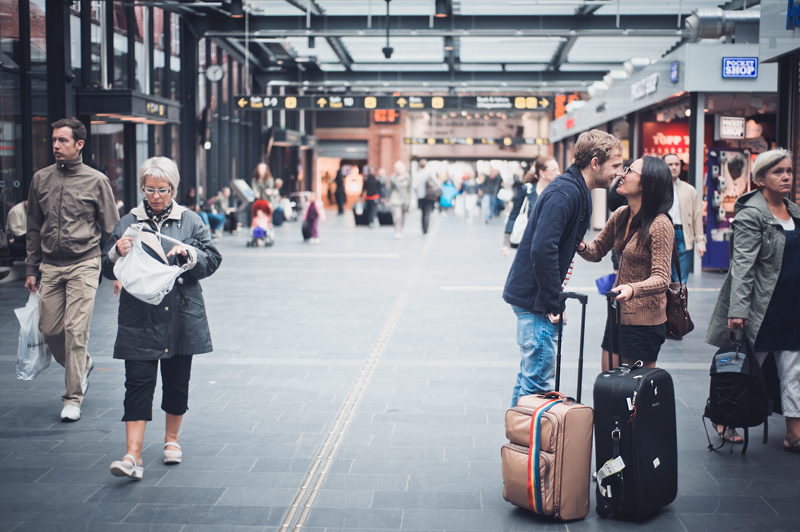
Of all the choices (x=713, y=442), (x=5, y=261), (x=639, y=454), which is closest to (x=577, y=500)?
(x=639, y=454)

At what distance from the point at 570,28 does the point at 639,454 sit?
1634cm

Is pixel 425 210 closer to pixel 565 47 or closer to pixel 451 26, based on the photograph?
pixel 451 26

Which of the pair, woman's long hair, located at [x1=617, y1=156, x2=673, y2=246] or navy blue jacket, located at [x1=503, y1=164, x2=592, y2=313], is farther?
woman's long hair, located at [x1=617, y1=156, x2=673, y2=246]

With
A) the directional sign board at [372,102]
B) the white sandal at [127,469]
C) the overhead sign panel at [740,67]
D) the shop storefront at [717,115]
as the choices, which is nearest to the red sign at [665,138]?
the shop storefront at [717,115]

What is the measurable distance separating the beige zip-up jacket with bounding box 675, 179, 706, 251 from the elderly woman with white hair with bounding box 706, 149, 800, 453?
3169mm

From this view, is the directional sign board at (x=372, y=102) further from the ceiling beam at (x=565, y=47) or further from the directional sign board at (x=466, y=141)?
the directional sign board at (x=466, y=141)

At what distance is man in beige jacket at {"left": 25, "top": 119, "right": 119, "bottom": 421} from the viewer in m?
5.08

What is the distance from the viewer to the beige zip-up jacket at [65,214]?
16.7ft

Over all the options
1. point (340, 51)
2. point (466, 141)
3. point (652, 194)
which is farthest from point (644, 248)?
point (466, 141)

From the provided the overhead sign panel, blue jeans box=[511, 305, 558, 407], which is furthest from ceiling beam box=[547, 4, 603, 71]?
blue jeans box=[511, 305, 558, 407]

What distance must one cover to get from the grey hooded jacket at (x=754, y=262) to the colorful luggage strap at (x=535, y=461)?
1522 millimetres

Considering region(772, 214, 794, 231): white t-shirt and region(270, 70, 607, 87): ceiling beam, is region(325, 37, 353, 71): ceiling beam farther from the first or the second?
region(772, 214, 794, 231): white t-shirt

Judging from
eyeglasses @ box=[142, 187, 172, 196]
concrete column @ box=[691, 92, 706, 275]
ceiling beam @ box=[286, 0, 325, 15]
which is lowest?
Answer: eyeglasses @ box=[142, 187, 172, 196]

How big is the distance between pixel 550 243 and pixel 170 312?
189 centimetres
